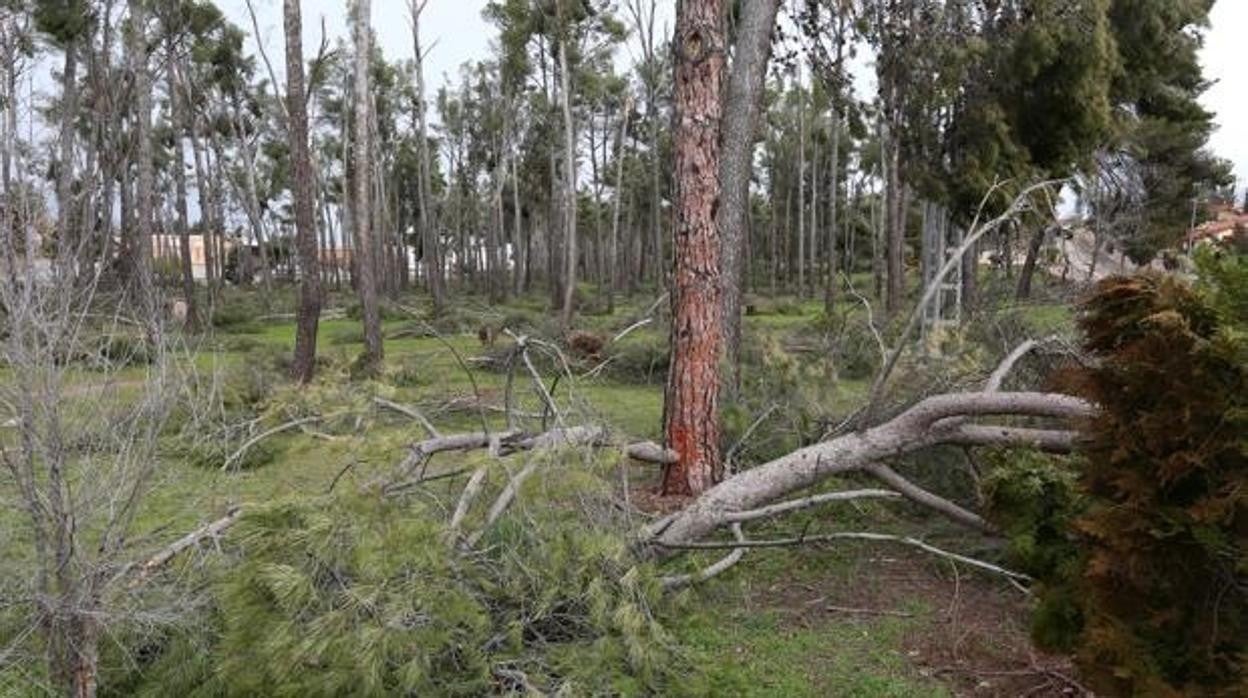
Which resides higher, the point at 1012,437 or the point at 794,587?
the point at 1012,437

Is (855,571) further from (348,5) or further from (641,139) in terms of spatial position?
(641,139)

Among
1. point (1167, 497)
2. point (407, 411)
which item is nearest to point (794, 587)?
point (407, 411)

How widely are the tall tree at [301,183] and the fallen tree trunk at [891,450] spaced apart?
8551 millimetres

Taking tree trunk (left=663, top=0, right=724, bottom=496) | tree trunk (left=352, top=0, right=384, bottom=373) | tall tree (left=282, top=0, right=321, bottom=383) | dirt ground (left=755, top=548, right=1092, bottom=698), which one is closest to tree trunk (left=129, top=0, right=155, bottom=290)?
tree trunk (left=352, top=0, right=384, bottom=373)

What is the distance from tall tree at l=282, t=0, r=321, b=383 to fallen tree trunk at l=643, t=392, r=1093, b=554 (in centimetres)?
855

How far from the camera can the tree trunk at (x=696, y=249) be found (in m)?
6.26

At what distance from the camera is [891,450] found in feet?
17.2

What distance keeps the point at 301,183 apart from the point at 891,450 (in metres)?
9.63

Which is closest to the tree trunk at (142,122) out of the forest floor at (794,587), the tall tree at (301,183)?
the tall tree at (301,183)

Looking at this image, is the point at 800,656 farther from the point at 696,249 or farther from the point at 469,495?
the point at 696,249

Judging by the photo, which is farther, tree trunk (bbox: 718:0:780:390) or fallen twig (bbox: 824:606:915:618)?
tree trunk (bbox: 718:0:780:390)

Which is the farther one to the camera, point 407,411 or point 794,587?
point 794,587

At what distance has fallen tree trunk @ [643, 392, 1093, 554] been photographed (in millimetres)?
4953

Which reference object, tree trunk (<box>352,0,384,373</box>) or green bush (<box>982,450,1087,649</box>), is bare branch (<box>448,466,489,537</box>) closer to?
green bush (<box>982,450,1087,649</box>)
